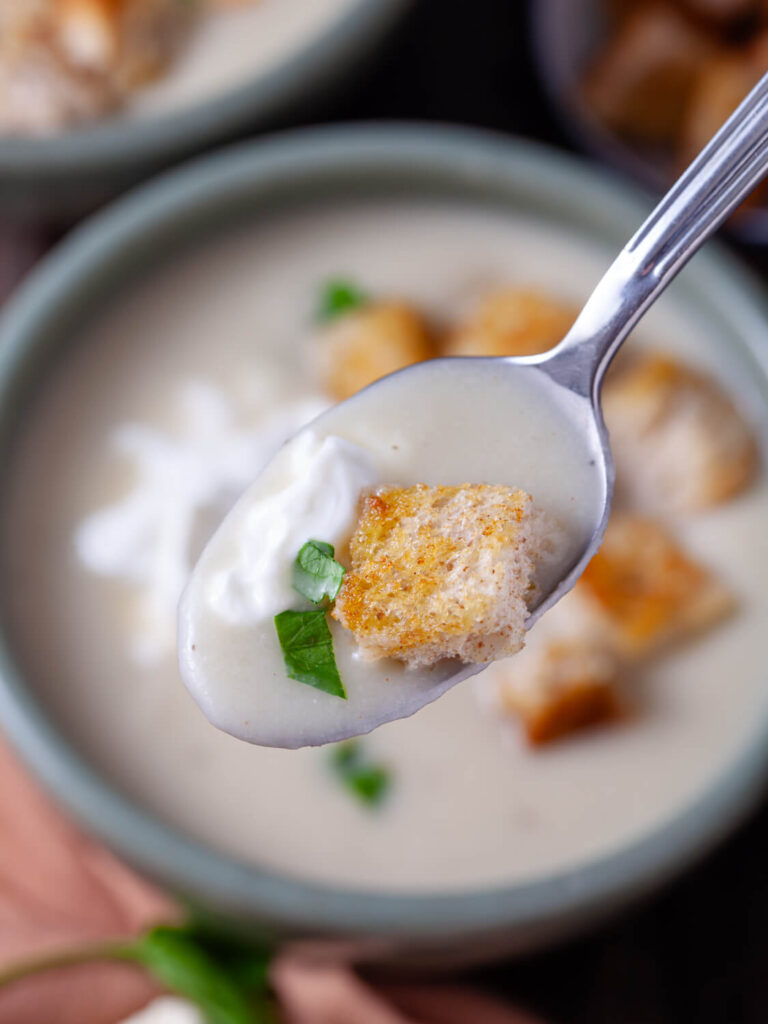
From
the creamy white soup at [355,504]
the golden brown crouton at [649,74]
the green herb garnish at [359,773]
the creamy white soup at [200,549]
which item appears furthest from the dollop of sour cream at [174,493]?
the golden brown crouton at [649,74]

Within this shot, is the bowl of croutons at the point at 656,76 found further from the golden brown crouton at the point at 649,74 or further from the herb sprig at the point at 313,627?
the herb sprig at the point at 313,627

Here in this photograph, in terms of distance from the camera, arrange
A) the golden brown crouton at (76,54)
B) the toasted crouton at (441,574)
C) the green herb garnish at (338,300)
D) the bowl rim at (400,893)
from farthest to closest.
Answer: the golden brown crouton at (76,54) → the green herb garnish at (338,300) → the bowl rim at (400,893) → the toasted crouton at (441,574)

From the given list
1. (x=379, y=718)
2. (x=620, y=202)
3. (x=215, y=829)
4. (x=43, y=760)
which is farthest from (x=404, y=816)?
(x=620, y=202)

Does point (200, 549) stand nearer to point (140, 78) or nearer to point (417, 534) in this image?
point (417, 534)

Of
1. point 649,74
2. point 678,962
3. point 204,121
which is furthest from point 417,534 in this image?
point 649,74

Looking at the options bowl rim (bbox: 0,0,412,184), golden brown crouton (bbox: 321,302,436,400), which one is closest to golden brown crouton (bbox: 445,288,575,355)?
golden brown crouton (bbox: 321,302,436,400)
